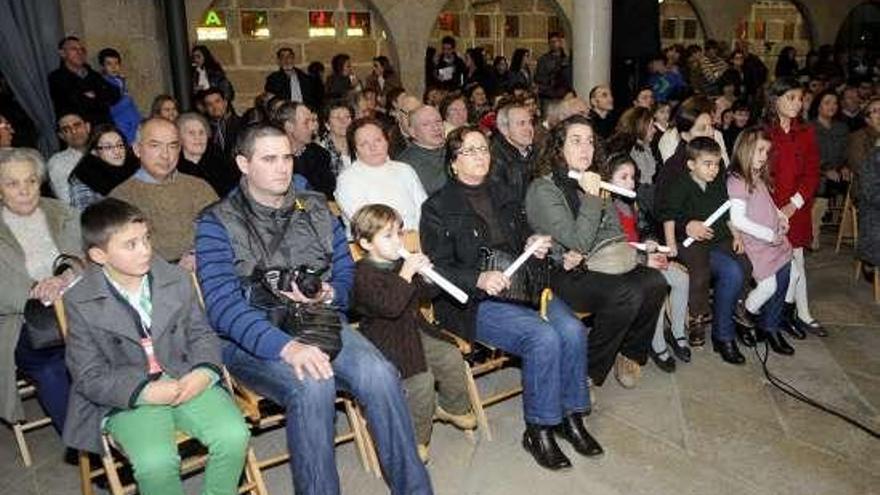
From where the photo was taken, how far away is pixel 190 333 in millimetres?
2621

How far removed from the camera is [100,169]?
12.6 feet

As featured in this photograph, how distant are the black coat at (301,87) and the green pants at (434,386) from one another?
20.1ft

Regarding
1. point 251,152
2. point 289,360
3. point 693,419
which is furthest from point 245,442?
point 693,419

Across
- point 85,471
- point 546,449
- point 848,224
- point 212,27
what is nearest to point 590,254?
point 546,449

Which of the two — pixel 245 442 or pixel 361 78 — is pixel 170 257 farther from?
pixel 361 78

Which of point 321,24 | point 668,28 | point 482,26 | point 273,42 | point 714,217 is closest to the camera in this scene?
point 714,217

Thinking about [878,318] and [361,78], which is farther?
[361,78]

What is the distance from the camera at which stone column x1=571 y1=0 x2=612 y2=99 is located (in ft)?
22.6

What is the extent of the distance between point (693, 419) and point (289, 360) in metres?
2.04

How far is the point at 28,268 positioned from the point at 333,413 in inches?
70.8

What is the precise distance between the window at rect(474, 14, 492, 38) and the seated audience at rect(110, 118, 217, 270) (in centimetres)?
917

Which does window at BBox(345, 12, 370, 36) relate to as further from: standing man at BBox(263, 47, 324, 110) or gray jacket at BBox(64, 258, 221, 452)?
gray jacket at BBox(64, 258, 221, 452)

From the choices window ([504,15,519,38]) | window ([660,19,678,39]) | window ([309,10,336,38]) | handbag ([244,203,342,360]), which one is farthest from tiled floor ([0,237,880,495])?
window ([660,19,678,39])

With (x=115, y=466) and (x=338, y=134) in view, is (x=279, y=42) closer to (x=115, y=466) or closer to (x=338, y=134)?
(x=338, y=134)
